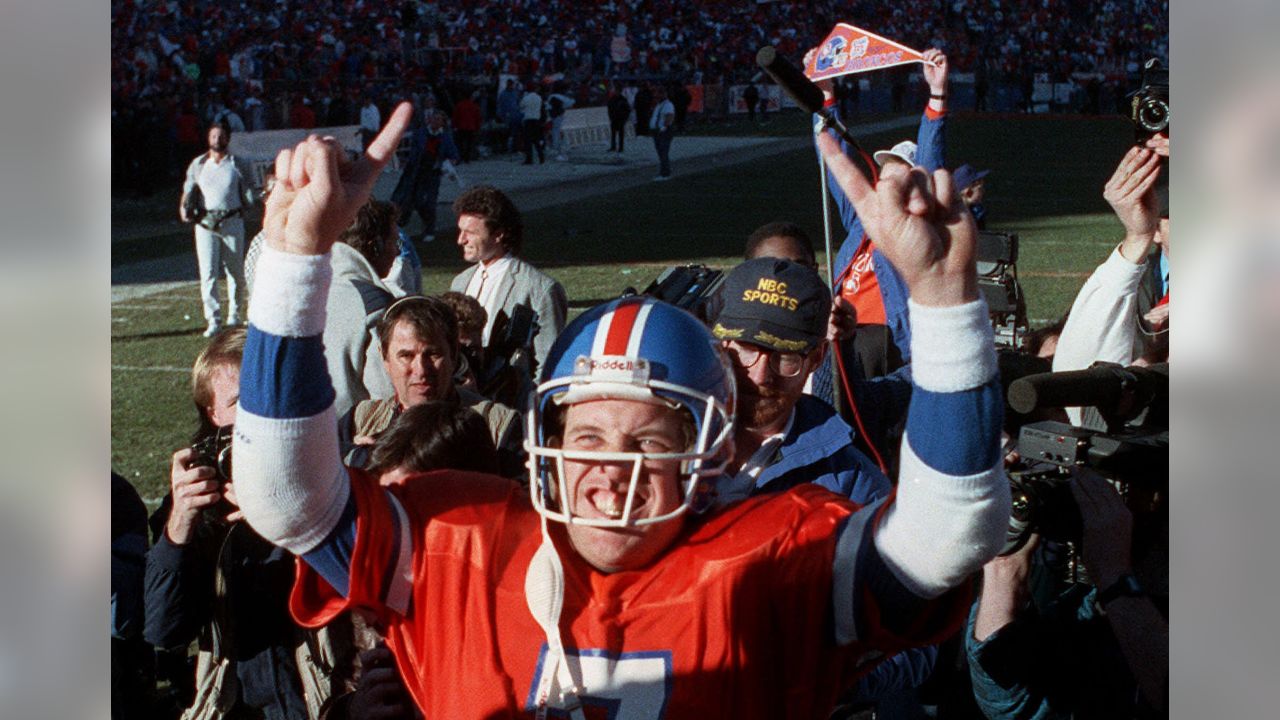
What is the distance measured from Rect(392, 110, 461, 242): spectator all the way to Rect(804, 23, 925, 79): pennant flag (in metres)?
11.0

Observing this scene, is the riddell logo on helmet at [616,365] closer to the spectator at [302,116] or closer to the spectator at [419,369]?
the spectator at [419,369]

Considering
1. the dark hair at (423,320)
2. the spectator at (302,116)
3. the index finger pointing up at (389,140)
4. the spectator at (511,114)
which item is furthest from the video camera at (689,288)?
the spectator at (511,114)

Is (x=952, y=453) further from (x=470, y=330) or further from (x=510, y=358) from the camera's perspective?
(x=510, y=358)

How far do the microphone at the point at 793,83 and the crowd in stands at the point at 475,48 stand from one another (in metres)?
15.6

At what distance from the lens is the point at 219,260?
12.4m

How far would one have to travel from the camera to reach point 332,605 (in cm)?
236

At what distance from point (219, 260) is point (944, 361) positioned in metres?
11.1

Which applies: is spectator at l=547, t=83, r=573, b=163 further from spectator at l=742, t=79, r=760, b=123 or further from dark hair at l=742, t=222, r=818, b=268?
dark hair at l=742, t=222, r=818, b=268

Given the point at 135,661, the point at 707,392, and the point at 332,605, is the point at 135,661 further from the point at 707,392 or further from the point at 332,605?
the point at 707,392

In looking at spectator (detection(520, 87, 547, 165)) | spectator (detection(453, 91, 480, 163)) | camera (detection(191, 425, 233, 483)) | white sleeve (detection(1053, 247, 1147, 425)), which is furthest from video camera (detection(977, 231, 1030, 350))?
spectator (detection(453, 91, 480, 163))

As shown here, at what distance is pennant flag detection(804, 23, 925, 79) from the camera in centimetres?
673

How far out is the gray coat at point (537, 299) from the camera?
623 centimetres

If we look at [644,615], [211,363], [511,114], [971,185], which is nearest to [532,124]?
[511,114]

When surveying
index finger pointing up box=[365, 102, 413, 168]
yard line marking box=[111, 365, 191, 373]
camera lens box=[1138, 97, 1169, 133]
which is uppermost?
camera lens box=[1138, 97, 1169, 133]
